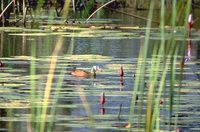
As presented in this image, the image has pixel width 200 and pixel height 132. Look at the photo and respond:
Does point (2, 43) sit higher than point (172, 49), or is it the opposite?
point (172, 49)

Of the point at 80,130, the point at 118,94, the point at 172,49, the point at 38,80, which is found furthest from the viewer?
the point at 38,80

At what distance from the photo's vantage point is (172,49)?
257 centimetres

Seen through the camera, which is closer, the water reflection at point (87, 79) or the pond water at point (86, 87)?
the pond water at point (86, 87)

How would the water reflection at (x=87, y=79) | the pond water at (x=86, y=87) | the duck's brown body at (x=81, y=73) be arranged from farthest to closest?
the duck's brown body at (x=81, y=73) < the water reflection at (x=87, y=79) < the pond water at (x=86, y=87)

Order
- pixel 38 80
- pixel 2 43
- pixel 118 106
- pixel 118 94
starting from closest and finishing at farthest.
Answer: pixel 118 106 < pixel 118 94 < pixel 38 80 < pixel 2 43

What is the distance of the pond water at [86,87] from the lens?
452cm

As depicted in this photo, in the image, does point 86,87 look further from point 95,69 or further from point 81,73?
point 95,69

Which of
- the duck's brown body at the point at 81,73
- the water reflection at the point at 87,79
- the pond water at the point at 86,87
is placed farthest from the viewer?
the duck's brown body at the point at 81,73

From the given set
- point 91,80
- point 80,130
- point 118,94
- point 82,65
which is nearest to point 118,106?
point 118,94

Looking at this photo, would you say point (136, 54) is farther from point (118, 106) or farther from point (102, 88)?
point (118, 106)

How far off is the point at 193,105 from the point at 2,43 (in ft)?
16.1

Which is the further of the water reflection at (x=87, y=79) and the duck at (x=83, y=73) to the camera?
the duck at (x=83, y=73)

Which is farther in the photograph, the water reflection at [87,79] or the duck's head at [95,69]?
the duck's head at [95,69]

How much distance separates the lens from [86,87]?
619 cm
